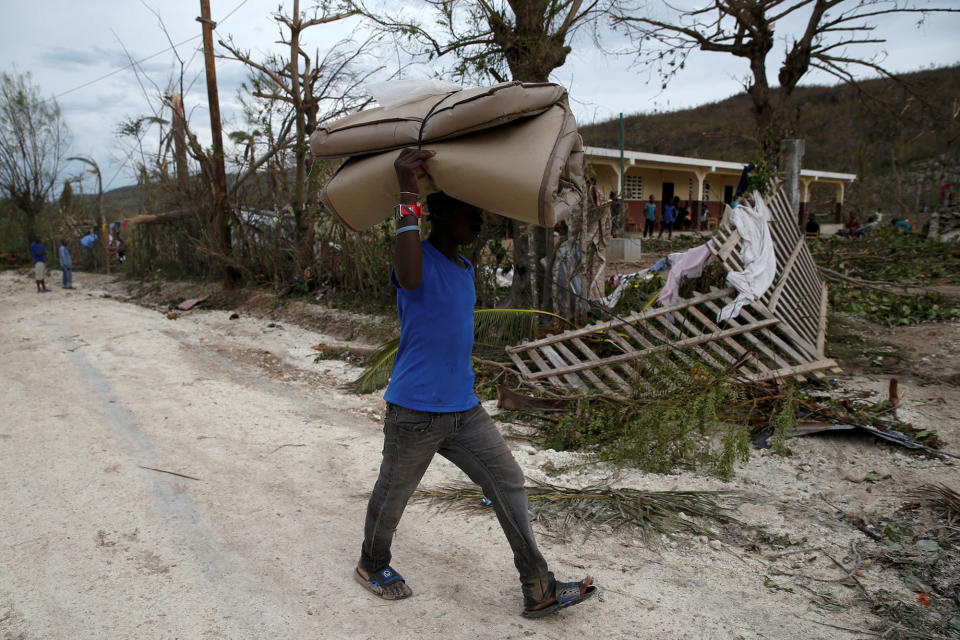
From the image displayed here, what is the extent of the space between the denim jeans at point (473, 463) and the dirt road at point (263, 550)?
278 mm

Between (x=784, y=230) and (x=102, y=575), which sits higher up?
(x=784, y=230)

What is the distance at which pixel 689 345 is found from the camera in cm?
538

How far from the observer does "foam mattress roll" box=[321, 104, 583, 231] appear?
209cm

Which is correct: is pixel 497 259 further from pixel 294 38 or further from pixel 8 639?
pixel 294 38

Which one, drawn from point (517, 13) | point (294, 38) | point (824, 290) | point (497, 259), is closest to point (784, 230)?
point (824, 290)

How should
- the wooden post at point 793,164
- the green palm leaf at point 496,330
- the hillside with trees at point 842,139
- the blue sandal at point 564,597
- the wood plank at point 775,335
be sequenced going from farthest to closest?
the hillside with trees at point 842,139 < the wooden post at point 793,164 < the green palm leaf at point 496,330 < the wood plank at point 775,335 < the blue sandal at point 564,597

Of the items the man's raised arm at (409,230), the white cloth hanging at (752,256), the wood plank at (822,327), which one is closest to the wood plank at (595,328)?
the white cloth hanging at (752,256)

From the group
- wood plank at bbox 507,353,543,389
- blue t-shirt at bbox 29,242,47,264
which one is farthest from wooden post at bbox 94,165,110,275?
wood plank at bbox 507,353,543,389

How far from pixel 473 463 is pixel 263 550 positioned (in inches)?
53.2

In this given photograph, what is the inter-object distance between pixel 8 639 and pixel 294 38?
11.9m

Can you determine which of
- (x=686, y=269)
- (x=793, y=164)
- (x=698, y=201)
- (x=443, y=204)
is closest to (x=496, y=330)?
(x=686, y=269)

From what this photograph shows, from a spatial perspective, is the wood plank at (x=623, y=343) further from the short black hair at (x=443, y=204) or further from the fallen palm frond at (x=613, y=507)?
A: the short black hair at (x=443, y=204)

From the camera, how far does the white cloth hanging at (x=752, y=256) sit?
597cm

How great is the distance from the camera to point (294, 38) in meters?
11.9
